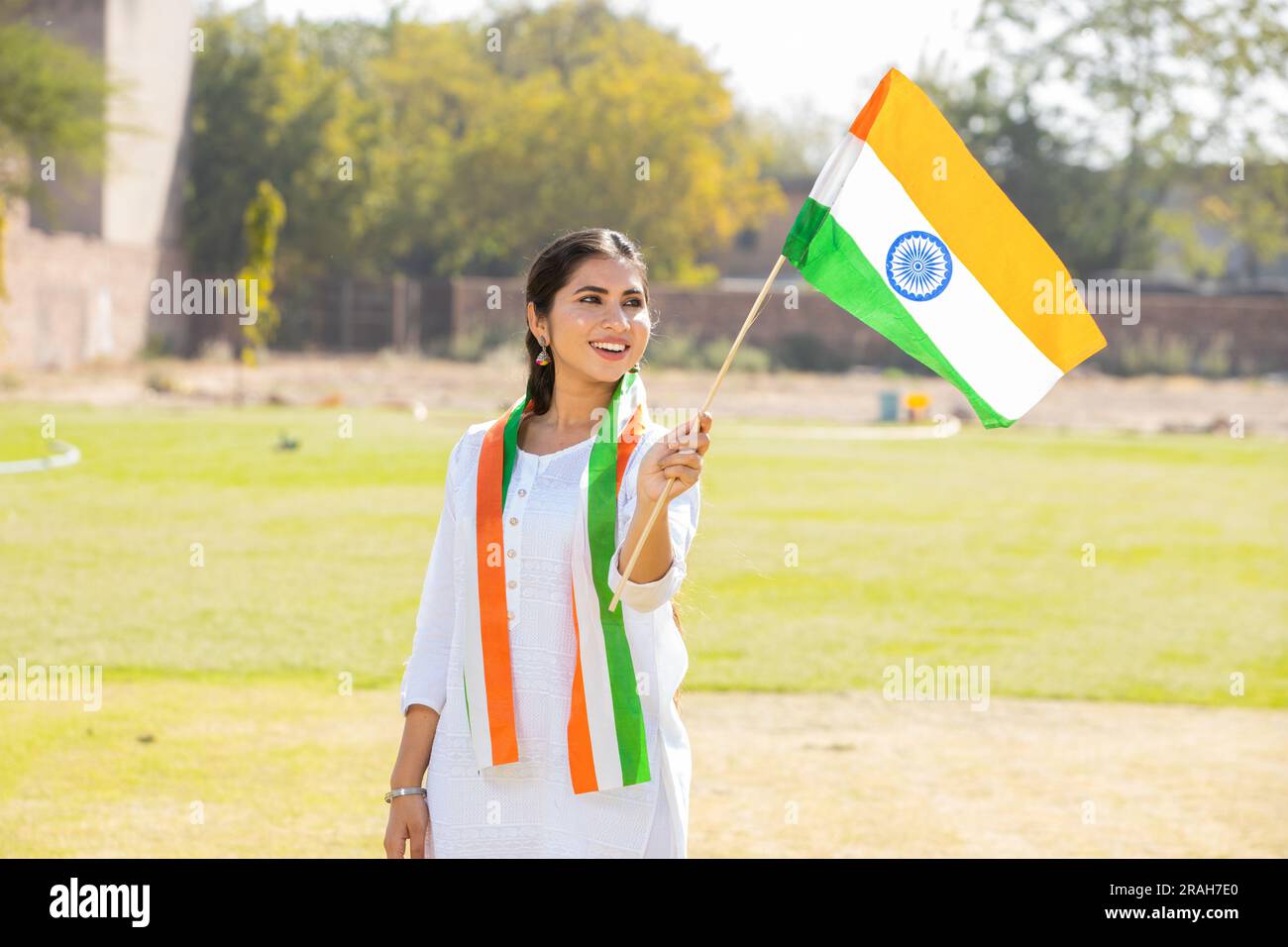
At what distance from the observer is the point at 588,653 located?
3.25 m

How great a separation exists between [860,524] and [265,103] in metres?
36.3

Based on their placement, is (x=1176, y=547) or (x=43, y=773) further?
(x=1176, y=547)

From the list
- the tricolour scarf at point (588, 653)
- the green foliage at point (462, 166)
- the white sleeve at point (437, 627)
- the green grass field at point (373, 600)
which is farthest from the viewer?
the green foliage at point (462, 166)

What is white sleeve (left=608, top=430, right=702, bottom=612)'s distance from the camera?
10.3ft

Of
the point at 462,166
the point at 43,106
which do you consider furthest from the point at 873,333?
the point at 43,106

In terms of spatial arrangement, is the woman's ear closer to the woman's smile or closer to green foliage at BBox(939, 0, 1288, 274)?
the woman's smile

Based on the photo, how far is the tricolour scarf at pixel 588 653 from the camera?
3225 millimetres

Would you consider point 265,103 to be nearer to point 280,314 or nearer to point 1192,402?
point 280,314

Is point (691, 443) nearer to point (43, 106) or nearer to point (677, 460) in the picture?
point (677, 460)

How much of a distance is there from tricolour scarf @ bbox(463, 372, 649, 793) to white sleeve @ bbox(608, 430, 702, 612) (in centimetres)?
4

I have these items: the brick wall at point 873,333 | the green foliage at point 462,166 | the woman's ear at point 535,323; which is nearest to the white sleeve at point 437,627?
the woman's ear at point 535,323

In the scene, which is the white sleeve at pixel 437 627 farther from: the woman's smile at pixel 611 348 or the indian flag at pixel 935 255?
the indian flag at pixel 935 255

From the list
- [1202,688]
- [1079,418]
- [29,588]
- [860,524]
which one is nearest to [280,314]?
[1079,418]
